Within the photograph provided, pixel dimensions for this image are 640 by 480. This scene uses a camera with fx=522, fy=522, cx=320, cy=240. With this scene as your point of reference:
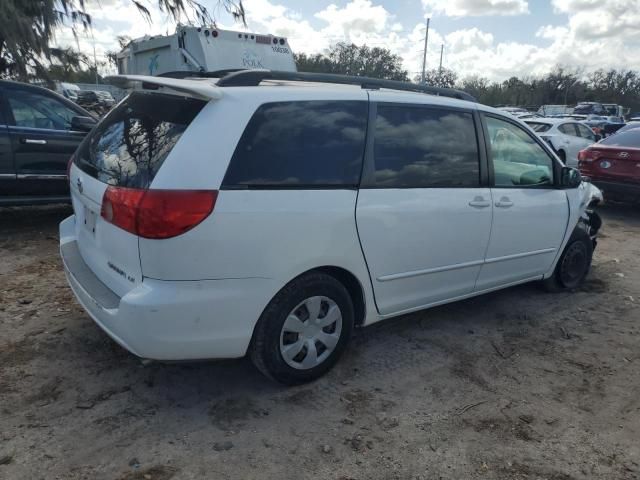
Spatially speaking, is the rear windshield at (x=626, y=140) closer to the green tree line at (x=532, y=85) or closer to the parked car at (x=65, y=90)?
the parked car at (x=65, y=90)

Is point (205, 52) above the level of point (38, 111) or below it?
above

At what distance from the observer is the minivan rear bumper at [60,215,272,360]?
2570 millimetres

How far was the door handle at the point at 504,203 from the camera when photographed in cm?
390

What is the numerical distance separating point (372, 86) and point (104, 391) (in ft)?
8.34

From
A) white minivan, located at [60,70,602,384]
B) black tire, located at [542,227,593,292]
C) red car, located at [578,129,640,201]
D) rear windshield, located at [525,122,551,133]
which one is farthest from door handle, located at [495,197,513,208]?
rear windshield, located at [525,122,551,133]

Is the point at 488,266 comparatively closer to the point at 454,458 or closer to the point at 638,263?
the point at 454,458

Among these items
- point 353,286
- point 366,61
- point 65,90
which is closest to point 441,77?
point 366,61

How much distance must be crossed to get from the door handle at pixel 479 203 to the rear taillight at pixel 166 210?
196 cm

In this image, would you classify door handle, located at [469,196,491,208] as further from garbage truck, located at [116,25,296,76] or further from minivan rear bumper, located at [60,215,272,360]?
garbage truck, located at [116,25,296,76]

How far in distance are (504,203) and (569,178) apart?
3.22 feet

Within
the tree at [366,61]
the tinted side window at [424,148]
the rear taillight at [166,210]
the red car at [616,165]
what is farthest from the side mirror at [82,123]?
the tree at [366,61]

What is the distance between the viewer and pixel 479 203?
3.76 m

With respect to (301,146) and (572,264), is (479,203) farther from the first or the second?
(572,264)

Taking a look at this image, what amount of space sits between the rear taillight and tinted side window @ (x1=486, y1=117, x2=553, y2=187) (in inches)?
92.4
